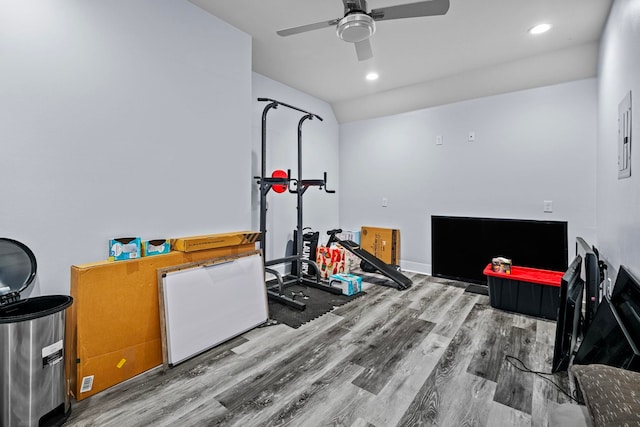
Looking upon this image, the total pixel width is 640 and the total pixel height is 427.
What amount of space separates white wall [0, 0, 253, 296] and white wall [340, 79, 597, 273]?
8.70 ft

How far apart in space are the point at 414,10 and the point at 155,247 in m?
2.40

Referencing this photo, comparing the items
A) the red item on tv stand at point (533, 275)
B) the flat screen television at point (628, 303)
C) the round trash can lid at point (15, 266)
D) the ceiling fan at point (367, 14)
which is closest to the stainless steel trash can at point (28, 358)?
the round trash can lid at point (15, 266)

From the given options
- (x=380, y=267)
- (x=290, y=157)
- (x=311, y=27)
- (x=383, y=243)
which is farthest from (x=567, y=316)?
(x=290, y=157)

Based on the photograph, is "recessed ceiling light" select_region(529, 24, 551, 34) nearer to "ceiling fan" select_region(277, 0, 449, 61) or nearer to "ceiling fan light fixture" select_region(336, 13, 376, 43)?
"ceiling fan" select_region(277, 0, 449, 61)

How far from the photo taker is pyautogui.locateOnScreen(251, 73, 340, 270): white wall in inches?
147

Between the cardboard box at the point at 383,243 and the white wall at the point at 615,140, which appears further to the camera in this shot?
the cardboard box at the point at 383,243

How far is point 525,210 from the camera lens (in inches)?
142

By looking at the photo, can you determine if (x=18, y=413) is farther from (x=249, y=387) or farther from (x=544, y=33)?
(x=544, y=33)

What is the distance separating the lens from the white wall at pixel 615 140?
1676 mm

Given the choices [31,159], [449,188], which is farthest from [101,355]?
[449,188]

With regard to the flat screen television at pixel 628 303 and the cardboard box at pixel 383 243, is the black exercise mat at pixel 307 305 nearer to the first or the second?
the cardboard box at pixel 383 243

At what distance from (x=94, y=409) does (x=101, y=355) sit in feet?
0.92

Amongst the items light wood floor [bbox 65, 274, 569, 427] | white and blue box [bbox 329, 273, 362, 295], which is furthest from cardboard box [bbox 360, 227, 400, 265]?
light wood floor [bbox 65, 274, 569, 427]

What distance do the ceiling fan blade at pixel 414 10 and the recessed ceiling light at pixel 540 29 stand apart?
145 centimetres
